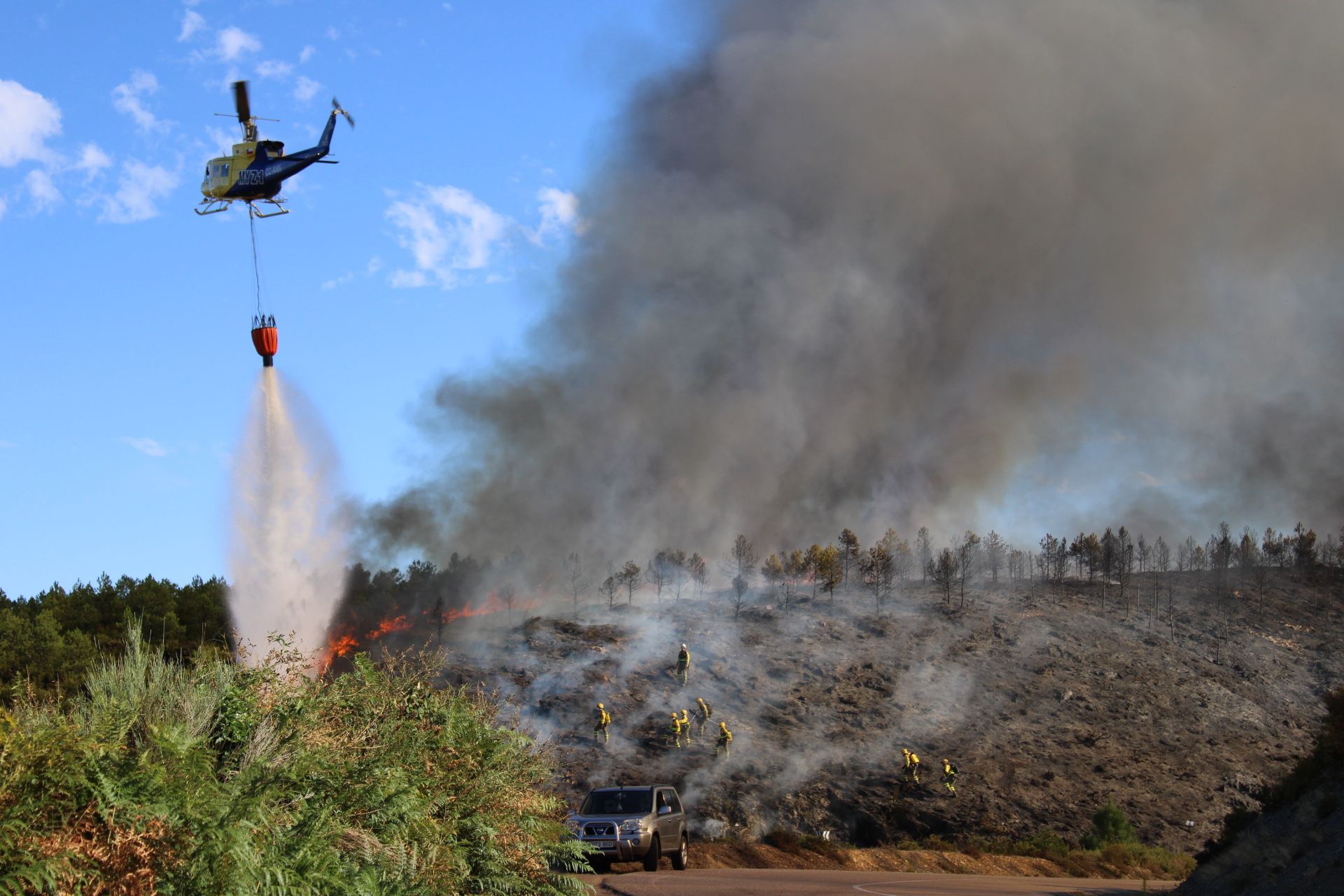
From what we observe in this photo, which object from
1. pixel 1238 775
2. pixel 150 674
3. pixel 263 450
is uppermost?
pixel 263 450

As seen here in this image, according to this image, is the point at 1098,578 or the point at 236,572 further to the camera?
the point at 1098,578

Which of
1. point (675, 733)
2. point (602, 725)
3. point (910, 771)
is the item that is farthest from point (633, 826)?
point (675, 733)

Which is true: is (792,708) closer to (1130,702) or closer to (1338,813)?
(1130,702)

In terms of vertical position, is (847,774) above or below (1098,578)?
below

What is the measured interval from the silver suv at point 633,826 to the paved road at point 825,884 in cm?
47

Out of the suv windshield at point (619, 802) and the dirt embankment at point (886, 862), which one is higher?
the suv windshield at point (619, 802)

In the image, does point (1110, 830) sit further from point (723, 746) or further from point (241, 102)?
point (241, 102)

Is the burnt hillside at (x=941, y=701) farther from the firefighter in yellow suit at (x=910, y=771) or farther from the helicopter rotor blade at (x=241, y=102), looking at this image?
the helicopter rotor blade at (x=241, y=102)

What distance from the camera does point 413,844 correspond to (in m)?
12.1

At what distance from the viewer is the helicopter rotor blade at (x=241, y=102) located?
2265 inches

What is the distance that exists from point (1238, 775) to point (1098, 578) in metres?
55.5

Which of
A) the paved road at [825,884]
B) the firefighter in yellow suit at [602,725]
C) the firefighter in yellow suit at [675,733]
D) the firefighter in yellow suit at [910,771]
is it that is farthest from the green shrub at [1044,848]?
the firefighter in yellow suit at [602,725]

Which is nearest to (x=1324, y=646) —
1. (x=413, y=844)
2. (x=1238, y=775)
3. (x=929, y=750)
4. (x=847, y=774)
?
(x=1238, y=775)

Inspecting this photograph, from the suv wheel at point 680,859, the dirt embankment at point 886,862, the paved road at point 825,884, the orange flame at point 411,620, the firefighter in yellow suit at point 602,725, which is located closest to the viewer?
the paved road at point 825,884
